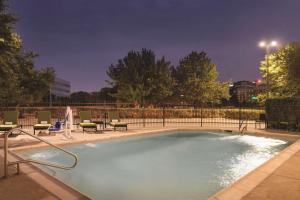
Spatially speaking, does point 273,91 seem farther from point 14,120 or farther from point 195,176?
point 14,120

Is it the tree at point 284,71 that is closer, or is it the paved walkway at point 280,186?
the paved walkway at point 280,186

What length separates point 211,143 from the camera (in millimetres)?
16219

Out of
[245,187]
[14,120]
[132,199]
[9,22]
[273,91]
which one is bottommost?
[132,199]

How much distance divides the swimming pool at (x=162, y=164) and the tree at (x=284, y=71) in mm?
6458

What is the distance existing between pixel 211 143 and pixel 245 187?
10078mm

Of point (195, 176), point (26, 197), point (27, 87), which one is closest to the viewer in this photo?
point (26, 197)

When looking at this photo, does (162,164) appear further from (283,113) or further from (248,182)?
(283,113)

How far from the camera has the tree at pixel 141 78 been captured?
3553cm

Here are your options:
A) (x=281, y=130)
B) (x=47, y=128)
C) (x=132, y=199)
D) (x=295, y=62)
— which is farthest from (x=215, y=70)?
(x=132, y=199)

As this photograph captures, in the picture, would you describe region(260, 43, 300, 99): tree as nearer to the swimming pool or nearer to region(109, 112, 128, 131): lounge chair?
the swimming pool

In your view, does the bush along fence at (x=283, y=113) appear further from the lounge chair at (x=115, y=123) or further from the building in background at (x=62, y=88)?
the building in background at (x=62, y=88)

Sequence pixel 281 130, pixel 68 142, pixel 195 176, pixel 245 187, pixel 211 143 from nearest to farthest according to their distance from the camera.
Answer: pixel 245 187 → pixel 195 176 → pixel 68 142 → pixel 211 143 → pixel 281 130

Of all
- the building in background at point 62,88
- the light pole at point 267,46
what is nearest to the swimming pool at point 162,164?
the light pole at point 267,46

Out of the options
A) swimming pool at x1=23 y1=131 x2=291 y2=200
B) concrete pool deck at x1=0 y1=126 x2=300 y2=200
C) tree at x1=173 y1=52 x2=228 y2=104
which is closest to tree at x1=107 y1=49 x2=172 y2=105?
A: tree at x1=173 y1=52 x2=228 y2=104
